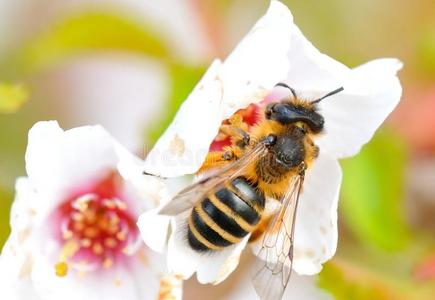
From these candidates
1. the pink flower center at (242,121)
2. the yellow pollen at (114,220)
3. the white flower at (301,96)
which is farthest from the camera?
the yellow pollen at (114,220)

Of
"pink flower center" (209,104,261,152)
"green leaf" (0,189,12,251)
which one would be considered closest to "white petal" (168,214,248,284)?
"pink flower center" (209,104,261,152)

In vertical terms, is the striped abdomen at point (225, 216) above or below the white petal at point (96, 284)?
above

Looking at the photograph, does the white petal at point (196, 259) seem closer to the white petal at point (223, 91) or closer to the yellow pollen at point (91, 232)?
the white petal at point (223, 91)

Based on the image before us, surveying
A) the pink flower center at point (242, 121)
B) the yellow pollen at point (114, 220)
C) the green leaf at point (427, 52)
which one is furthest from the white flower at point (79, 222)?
the green leaf at point (427, 52)

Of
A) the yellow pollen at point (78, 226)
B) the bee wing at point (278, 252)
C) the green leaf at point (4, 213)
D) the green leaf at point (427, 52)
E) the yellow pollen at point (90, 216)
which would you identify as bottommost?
the green leaf at point (4, 213)

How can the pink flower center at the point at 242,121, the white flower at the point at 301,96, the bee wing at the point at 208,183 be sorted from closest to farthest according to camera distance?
1. the bee wing at the point at 208,183
2. the white flower at the point at 301,96
3. the pink flower center at the point at 242,121

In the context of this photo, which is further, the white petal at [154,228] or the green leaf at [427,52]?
the green leaf at [427,52]

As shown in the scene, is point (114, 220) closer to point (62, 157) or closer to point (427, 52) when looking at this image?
point (62, 157)

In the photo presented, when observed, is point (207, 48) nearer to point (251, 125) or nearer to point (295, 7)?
point (295, 7)
